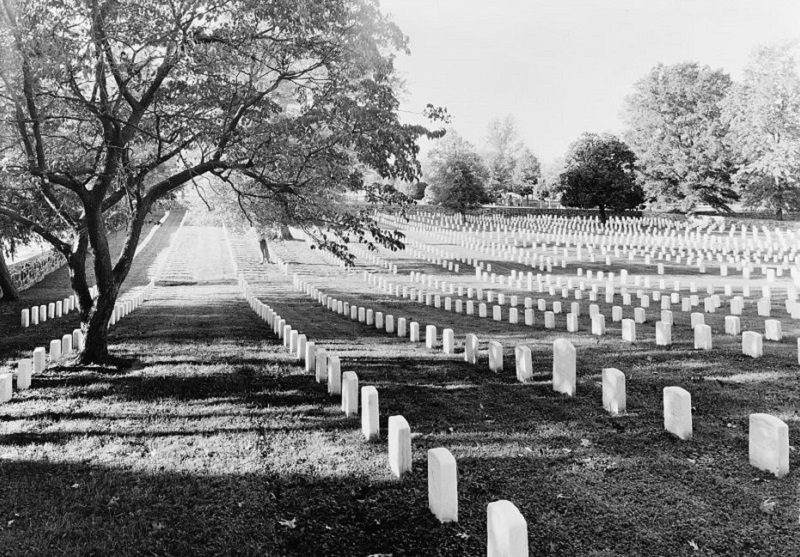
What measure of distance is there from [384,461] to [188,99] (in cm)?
710

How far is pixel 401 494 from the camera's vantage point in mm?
4648

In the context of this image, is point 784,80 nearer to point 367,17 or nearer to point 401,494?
point 367,17

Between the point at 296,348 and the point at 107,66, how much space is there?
5161 millimetres

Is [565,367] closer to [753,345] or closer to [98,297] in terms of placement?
[753,345]

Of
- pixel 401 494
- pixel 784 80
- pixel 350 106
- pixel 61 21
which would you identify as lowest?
pixel 401 494

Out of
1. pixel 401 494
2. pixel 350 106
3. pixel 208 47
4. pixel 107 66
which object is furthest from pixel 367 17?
pixel 401 494

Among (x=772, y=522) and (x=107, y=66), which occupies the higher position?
(x=107, y=66)

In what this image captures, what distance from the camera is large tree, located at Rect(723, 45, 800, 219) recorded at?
4594 cm

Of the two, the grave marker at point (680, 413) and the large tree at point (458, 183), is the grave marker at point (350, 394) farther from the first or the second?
the large tree at point (458, 183)

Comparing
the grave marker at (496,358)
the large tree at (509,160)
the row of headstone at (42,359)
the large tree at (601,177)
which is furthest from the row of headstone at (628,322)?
the large tree at (509,160)

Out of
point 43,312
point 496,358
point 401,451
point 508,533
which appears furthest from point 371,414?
point 43,312

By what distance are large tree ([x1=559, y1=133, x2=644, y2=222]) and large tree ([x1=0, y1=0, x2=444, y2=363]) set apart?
167ft

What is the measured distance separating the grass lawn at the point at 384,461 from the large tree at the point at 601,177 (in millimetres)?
49852

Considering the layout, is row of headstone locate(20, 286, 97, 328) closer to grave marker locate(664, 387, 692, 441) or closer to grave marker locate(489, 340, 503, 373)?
grave marker locate(489, 340, 503, 373)
